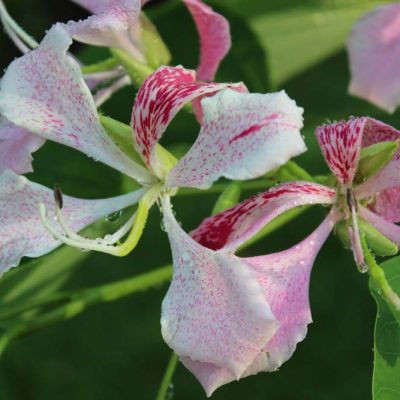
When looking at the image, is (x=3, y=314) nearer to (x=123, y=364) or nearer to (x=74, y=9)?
(x=123, y=364)

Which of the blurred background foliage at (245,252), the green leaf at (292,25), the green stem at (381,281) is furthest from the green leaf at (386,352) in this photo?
the green leaf at (292,25)

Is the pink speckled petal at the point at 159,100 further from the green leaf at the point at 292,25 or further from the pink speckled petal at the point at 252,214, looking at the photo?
the green leaf at the point at 292,25

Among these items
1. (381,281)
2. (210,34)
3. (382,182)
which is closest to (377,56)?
(210,34)

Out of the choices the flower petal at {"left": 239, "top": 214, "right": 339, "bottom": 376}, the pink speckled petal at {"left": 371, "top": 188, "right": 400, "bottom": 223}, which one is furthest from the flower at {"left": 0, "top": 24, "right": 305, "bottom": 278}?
the pink speckled petal at {"left": 371, "top": 188, "right": 400, "bottom": 223}

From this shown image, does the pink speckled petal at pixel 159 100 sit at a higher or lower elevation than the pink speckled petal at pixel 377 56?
higher

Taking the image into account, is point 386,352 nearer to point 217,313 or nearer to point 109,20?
point 217,313

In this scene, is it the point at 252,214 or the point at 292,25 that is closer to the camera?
the point at 252,214

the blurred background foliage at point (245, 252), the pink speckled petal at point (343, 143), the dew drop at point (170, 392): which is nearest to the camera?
the pink speckled petal at point (343, 143)

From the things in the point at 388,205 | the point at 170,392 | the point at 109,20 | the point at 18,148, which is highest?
the point at 109,20
